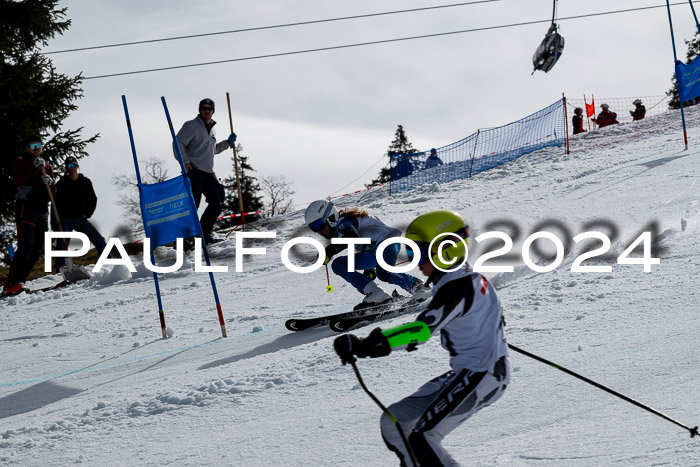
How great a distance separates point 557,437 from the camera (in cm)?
412

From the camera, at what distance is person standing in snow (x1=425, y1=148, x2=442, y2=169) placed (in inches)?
922

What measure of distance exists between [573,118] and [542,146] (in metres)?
3.31

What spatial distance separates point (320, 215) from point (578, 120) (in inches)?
766

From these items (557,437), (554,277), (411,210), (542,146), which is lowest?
(557,437)

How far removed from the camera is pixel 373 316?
7.48 meters

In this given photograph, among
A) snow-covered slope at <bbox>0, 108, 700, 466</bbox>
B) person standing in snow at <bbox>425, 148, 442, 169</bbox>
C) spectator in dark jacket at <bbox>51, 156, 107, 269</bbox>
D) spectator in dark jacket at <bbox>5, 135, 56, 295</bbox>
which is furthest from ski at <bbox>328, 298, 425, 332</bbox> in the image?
person standing in snow at <bbox>425, 148, 442, 169</bbox>

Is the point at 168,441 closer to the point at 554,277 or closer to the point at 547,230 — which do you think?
the point at 554,277

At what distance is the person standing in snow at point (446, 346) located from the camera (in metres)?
3.17

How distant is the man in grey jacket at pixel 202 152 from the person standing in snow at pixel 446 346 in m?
8.37

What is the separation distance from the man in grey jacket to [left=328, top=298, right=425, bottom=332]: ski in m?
4.74

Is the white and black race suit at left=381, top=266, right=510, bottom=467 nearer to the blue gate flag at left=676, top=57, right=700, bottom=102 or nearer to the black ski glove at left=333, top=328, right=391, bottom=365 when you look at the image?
the black ski glove at left=333, top=328, right=391, bottom=365

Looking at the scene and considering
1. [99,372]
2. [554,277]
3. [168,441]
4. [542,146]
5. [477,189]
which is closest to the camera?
[168,441]

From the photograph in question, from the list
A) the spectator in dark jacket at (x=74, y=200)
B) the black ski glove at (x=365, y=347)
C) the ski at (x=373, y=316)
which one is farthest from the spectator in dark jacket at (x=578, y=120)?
the black ski glove at (x=365, y=347)

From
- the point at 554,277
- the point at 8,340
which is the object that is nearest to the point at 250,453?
the point at 554,277
